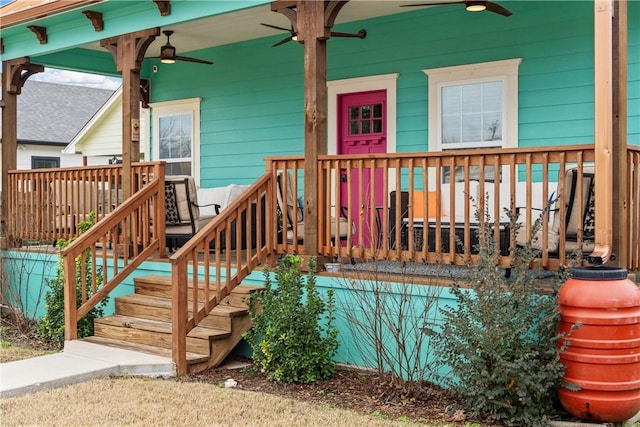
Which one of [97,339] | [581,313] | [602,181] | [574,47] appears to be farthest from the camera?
[574,47]

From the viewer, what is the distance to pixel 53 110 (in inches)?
1062

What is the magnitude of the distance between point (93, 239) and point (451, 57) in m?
4.39

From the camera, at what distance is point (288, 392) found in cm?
525

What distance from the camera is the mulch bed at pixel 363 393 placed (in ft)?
15.4

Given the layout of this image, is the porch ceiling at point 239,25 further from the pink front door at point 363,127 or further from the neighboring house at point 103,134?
the neighboring house at point 103,134

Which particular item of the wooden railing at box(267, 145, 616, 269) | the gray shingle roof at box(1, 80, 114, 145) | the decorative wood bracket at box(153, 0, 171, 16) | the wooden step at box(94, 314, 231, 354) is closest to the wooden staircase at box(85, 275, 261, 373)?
the wooden step at box(94, 314, 231, 354)

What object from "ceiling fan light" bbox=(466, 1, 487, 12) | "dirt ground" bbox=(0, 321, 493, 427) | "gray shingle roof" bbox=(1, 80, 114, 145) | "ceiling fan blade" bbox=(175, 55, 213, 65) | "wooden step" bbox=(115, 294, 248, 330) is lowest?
"dirt ground" bbox=(0, 321, 493, 427)

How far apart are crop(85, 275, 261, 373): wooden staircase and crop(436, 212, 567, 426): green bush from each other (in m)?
2.15

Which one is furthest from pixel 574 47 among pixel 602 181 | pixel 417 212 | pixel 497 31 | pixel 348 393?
pixel 348 393

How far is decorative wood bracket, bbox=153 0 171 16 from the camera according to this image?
720cm

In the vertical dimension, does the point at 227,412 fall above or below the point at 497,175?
below

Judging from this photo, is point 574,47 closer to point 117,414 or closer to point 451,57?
point 451,57

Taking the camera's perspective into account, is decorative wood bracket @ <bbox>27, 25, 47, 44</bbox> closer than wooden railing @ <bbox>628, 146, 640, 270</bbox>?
No

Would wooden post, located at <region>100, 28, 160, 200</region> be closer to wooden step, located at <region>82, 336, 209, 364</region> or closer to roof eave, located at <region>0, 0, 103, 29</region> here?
roof eave, located at <region>0, 0, 103, 29</region>
